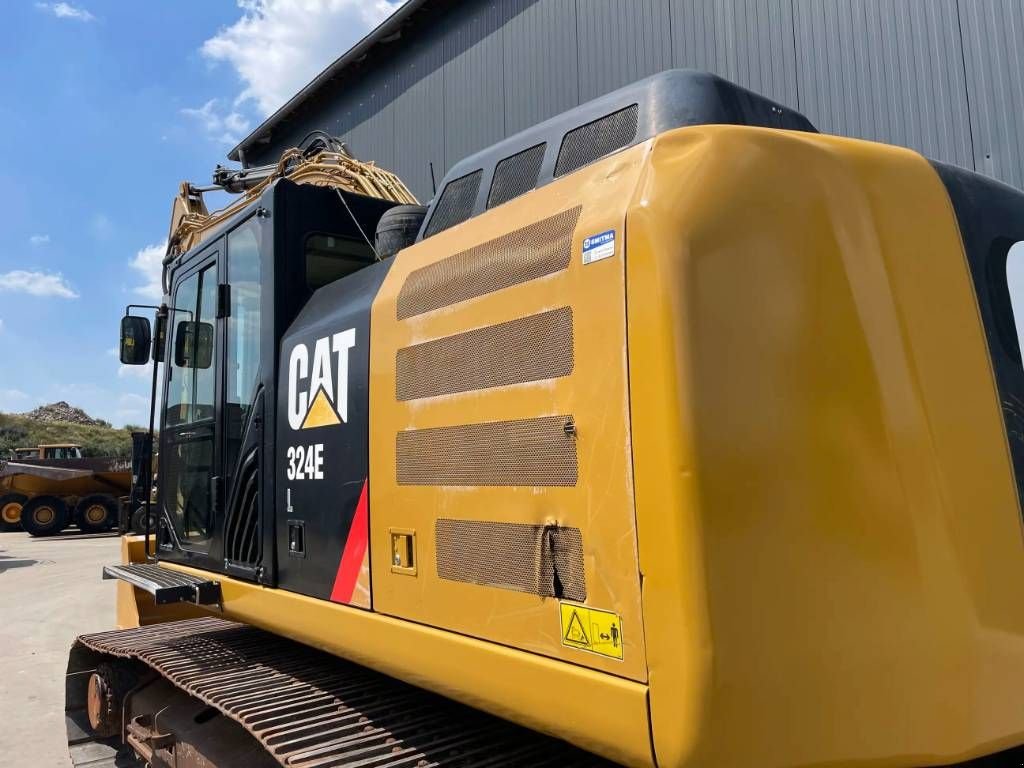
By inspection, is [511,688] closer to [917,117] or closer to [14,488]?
[917,117]

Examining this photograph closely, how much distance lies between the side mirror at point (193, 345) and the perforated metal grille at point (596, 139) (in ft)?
7.21

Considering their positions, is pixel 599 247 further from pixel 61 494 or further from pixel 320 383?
pixel 61 494

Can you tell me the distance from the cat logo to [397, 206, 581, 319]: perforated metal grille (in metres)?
0.38

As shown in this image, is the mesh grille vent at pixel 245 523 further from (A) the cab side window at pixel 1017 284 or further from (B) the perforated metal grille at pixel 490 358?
(A) the cab side window at pixel 1017 284

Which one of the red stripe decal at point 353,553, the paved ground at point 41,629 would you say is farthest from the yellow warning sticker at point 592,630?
the paved ground at point 41,629

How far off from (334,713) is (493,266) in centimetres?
154

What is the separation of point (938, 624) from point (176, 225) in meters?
6.01

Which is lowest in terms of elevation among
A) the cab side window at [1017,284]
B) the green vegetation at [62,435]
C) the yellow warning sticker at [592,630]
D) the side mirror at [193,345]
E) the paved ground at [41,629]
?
the paved ground at [41,629]

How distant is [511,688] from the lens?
6.13 ft

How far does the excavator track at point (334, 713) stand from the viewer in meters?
2.25

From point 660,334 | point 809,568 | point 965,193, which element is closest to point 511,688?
point 809,568

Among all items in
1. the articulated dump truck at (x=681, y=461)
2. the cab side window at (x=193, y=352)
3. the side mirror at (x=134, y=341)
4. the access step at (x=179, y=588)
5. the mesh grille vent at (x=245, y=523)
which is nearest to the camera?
the articulated dump truck at (x=681, y=461)

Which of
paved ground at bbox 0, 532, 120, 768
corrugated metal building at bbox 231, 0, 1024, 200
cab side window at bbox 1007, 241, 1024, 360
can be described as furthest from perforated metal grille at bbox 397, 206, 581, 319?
corrugated metal building at bbox 231, 0, 1024, 200

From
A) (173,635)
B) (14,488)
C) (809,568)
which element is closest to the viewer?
(809,568)
